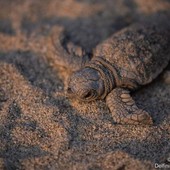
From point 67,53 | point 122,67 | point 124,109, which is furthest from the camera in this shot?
point 67,53

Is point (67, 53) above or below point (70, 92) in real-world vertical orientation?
above

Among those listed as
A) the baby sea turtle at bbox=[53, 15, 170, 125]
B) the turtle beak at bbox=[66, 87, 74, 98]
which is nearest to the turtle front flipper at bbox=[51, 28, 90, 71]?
the baby sea turtle at bbox=[53, 15, 170, 125]

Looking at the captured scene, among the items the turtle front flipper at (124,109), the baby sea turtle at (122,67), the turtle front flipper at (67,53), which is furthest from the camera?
the turtle front flipper at (67,53)

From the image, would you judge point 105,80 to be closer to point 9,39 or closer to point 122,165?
point 122,165

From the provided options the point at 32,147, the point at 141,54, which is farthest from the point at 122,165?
the point at 141,54

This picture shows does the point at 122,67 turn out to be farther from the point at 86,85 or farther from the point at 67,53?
the point at 67,53

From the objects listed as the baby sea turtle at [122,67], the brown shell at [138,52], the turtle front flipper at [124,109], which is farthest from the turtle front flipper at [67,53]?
the turtle front flipper at [124,109]

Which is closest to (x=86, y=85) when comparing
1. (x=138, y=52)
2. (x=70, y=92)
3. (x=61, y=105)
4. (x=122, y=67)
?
(x=70, y=92)

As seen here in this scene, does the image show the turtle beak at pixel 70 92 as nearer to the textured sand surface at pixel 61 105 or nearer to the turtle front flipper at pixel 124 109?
the textured sand surface at pixel 61 105
